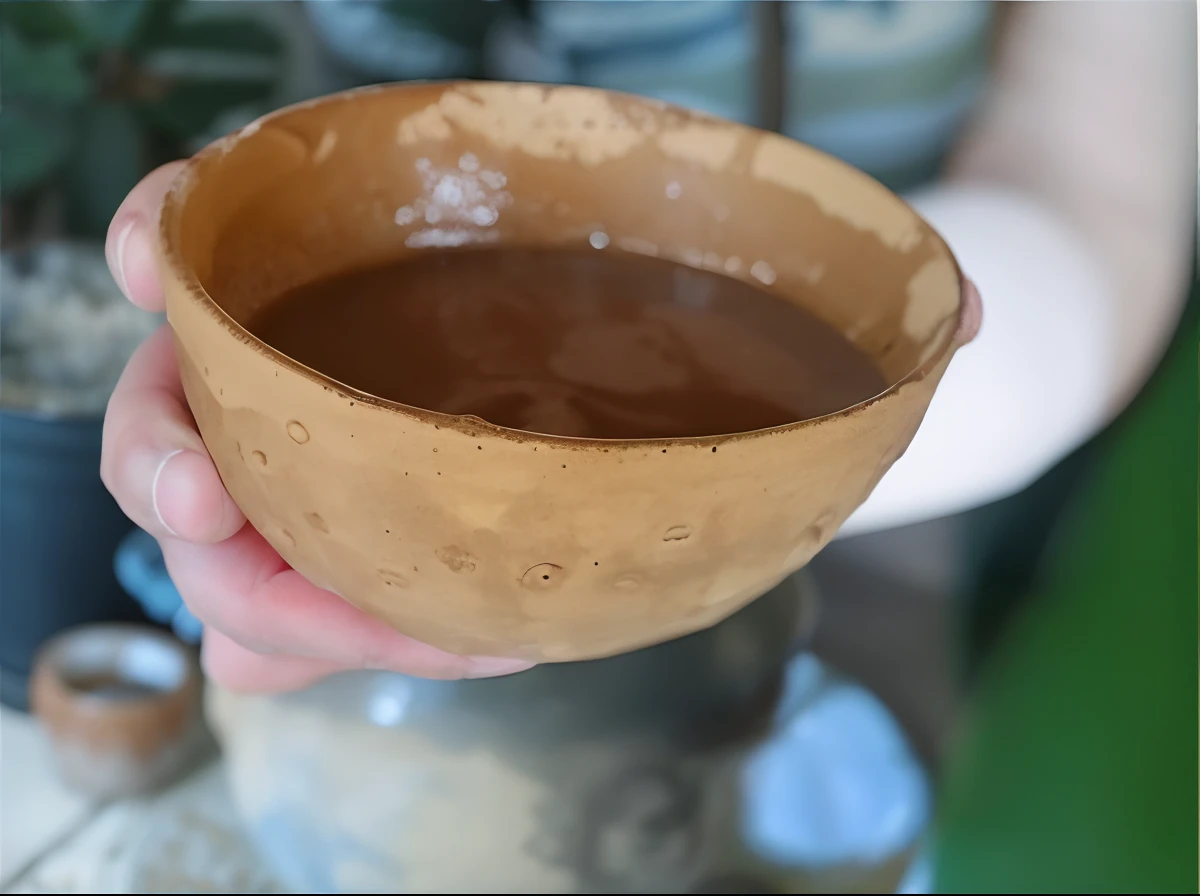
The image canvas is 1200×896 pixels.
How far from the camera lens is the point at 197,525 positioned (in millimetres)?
301

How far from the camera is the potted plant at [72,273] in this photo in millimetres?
601

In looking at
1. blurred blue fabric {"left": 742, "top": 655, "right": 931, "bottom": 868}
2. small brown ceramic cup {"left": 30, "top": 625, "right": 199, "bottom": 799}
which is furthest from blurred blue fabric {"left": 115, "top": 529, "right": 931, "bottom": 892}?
small brown ceramic cup {"left": 30, "top": 625, "right": 199, "bottom": 799}

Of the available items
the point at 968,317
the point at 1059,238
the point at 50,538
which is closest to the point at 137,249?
the point at 968,317

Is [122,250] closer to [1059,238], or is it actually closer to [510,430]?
[510,430]

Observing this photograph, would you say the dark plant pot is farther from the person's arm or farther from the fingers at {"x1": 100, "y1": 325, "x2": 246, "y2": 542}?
the person's arm

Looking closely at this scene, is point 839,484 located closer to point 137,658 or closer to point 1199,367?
point 1199,367

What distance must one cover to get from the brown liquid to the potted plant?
1.11 ft

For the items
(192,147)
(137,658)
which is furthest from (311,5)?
(137,658)

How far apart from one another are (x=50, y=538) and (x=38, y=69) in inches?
11.0

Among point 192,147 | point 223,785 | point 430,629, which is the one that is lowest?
point 223,785

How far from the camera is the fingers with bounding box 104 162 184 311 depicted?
1.05 feet

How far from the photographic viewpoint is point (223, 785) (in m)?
0.58

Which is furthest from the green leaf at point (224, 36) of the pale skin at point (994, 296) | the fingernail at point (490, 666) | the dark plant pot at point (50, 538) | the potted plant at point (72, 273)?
the fingernail at point (490, 666)

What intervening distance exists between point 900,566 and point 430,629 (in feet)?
1.21
